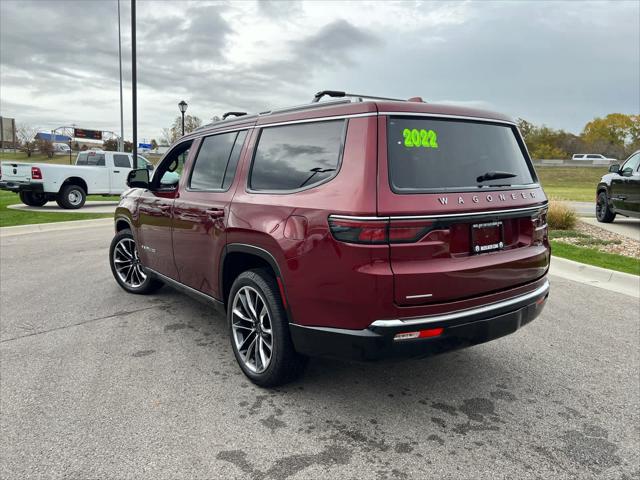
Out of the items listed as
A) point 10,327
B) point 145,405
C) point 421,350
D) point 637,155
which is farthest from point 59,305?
point 637,155

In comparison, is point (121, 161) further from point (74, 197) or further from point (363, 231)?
point (363, 231)

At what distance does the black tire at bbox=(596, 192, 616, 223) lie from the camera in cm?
1231

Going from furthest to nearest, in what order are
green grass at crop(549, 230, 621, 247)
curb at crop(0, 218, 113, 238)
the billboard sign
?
the billboard sign, curb at crop(0, 218, 113, 238), green grass at crop(549, 230, 621, 247)

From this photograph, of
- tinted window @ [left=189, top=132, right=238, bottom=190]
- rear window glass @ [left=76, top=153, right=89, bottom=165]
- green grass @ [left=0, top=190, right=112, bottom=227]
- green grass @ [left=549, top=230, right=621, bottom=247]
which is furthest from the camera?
rear window glass @ [left=76, top=153, right=89, bottom=165]

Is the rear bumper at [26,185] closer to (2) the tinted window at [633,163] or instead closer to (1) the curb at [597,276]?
(1) the curb at [597,276]

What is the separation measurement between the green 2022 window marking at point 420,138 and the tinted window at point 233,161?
56.9 inches

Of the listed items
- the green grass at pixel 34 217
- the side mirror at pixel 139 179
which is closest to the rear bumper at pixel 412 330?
the side mirror at pixel 139 179

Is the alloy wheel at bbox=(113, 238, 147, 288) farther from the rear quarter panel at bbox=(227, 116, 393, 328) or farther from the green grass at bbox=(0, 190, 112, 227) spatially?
the green grass at bbox=(0, 190, 112, 227)

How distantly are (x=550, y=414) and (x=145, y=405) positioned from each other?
2600 mm

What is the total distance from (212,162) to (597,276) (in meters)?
5.54

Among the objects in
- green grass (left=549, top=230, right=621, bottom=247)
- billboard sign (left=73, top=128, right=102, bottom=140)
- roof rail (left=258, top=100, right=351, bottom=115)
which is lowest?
green grass (left=549, top=230, right=621, bottom=247)

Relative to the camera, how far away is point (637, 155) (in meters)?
11.0

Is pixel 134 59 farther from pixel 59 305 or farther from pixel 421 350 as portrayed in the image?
pixel 421 350

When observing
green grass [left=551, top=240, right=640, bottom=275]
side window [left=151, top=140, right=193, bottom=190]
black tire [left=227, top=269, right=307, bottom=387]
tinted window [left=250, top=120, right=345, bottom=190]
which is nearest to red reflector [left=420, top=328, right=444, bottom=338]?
black tire [left=227, top=269, right=307, bottom=387]
